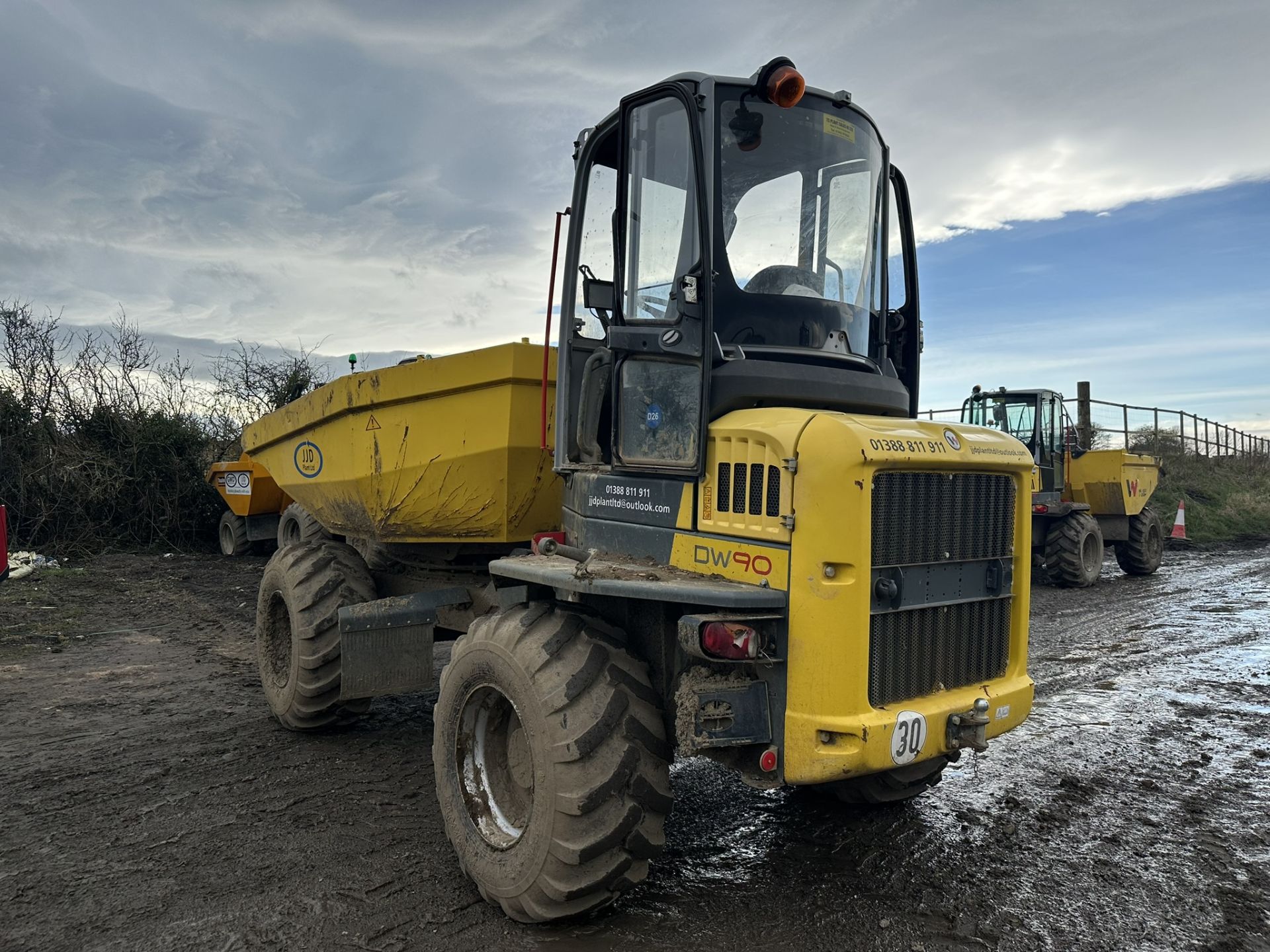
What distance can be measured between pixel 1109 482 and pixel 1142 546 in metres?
1.19

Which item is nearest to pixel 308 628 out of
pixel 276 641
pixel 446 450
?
pixel 276 641

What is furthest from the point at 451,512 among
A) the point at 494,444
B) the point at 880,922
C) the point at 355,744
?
the point at 880,922

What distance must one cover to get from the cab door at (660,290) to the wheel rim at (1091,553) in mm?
11789

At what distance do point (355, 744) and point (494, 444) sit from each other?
224 centimetres

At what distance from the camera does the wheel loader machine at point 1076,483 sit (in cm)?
1386

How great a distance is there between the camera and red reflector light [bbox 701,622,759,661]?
3.06m

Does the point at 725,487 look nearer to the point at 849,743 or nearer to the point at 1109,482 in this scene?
the point at 849,743

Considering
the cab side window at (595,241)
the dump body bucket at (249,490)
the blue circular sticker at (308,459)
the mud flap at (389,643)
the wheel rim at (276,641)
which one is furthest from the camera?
the dump body bucket at (249,490)

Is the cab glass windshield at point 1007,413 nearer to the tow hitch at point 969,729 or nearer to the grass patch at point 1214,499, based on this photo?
the grass patch at point 1214,499

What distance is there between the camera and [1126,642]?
29.7ft

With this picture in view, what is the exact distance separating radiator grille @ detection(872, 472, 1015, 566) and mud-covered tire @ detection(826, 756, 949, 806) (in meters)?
1.08

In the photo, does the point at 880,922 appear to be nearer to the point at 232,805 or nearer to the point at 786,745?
the point at 786,745

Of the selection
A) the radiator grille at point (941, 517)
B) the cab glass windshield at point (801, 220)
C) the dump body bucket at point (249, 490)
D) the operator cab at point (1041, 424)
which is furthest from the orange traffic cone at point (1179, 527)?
the cab glass windshield at point (801, 220)

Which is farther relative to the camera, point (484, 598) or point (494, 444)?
point (484, 598)
